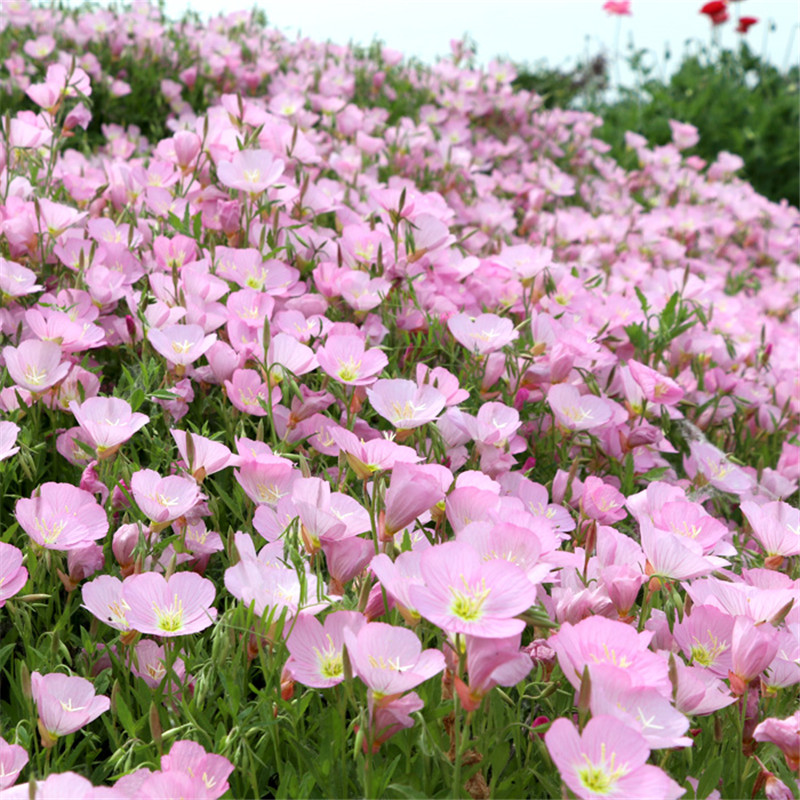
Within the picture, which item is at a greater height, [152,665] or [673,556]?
[673,556]

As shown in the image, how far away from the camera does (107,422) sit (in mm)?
1451

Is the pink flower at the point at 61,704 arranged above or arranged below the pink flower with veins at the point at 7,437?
below

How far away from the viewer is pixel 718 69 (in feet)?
28.7

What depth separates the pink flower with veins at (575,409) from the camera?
1812 mm

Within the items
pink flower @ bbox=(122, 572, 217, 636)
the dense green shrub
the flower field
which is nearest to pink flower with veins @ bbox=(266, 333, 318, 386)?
the flower field

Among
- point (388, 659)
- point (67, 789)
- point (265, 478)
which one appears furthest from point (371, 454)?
point (67, 789)

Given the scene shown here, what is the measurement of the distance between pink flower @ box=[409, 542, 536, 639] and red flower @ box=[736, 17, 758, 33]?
895 cm

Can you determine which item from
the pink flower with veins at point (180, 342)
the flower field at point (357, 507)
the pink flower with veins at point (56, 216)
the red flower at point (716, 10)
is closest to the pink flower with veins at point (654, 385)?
the flower field at point (357, 507)

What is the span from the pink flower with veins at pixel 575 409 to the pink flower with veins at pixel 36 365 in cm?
96

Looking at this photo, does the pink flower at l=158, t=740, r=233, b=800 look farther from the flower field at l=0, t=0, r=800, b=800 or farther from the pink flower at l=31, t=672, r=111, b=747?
the pink flower at l=31, t=672, r=111, b=747

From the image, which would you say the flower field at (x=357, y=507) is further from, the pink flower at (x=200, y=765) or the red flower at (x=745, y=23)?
the red flower at (x=745, y=23)

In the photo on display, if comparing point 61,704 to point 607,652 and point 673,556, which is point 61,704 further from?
point 673,556

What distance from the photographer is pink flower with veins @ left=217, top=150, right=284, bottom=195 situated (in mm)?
2139

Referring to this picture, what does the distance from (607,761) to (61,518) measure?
844mm
